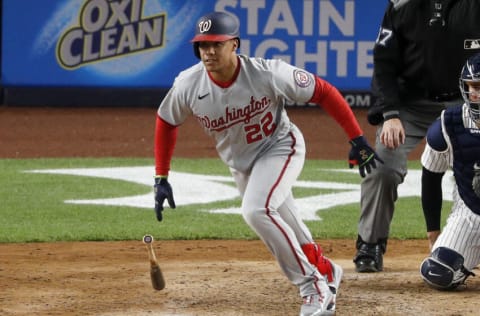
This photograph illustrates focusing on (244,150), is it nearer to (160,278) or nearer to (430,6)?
(160,278)

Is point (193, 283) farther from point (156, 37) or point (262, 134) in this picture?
point (156, 37)

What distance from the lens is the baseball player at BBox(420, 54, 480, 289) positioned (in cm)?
621

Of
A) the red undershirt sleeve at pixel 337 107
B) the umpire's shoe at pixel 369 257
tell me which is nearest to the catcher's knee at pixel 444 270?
the umpire's shoe at pixel 369 257

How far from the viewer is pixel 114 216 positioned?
923cm

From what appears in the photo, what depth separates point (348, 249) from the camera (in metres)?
7.80

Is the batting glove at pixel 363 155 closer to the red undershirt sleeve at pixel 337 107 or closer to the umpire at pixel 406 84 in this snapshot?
the red undershirt sleeve at pixel 337 107

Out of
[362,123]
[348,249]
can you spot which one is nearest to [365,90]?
[362,123]

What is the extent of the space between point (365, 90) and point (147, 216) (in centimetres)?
755

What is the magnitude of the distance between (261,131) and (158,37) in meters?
10.5

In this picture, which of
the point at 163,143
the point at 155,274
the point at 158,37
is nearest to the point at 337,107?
the point at 163,143

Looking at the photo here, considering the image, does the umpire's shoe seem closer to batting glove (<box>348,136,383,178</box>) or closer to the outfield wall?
batting glove (<box>348,136,383,178</box>)

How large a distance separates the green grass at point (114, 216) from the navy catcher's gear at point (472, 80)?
2.48 m

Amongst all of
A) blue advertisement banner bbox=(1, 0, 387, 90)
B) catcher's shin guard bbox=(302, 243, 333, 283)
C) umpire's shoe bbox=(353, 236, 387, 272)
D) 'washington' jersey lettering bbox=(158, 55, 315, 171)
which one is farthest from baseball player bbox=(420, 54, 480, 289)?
blue advertisement banner bbox=(1, 0, 387, 90)

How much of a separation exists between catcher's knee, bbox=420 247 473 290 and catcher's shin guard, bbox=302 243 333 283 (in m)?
0.58
